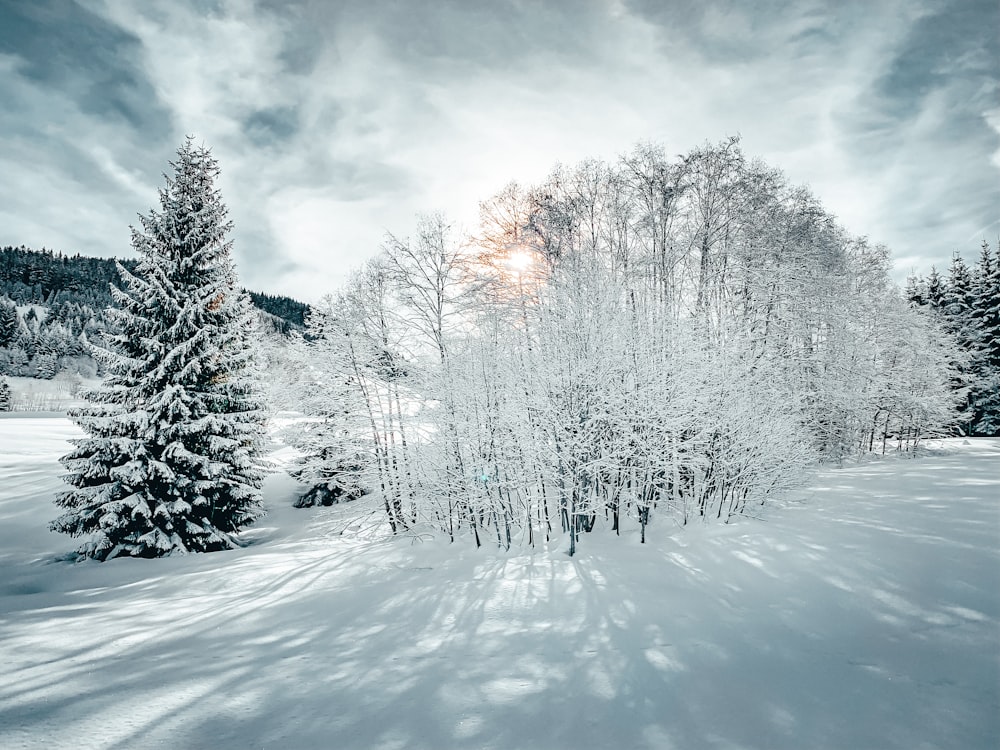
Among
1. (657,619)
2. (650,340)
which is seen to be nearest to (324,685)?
(657,619)

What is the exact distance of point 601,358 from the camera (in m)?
8.95

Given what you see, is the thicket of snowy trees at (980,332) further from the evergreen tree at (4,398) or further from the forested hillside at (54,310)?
the evergreen tree at (4,398)

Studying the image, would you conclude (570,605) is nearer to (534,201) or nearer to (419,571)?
(419,571)

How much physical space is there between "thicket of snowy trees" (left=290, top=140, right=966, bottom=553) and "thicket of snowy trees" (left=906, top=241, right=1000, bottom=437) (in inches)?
702

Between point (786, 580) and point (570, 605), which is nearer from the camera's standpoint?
point (570, 605)

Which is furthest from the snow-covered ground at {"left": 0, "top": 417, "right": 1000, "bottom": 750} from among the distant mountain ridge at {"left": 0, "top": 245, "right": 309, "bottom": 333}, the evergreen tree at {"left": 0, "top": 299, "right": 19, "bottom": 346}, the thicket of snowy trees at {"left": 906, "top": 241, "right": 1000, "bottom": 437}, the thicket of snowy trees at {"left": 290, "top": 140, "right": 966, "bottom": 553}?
the distant mountain ridge at {"left": 0, "top": 245, "right": 309, "bottom": 333}

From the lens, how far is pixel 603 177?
14.2m

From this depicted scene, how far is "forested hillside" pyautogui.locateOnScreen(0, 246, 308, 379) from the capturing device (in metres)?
67.1

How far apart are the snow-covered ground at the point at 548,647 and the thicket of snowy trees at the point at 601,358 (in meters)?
1.90

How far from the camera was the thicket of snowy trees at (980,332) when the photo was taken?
27.8 metres

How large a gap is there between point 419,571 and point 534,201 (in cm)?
1142

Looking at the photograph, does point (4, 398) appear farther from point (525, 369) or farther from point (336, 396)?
point (525, 369)

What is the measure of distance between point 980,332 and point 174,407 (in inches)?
1671

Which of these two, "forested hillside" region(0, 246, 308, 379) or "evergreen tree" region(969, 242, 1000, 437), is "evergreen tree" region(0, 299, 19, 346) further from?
"evergreen tree" region(969, 242, 1000, 437)
